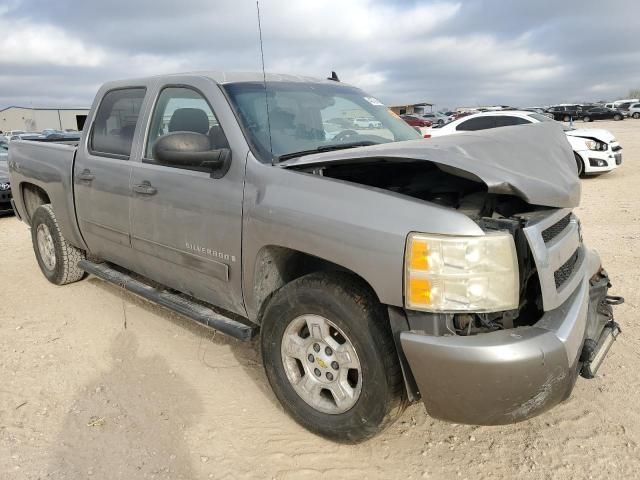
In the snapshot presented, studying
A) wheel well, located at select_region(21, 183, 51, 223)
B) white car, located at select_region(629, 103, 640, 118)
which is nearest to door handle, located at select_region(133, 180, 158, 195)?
wheel well, located at select_region(21, 183, 51, 223)

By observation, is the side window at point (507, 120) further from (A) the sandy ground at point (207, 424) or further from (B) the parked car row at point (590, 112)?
(B) the parked car row at point (590, 112)

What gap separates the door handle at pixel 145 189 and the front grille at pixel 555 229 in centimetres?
236

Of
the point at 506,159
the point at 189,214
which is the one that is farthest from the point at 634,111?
the point at 189,214

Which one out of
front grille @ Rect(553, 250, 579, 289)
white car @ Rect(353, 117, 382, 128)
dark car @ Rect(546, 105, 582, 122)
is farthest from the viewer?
dark car @ Rect(546, 105, 582, 122)

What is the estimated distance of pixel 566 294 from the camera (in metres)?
2.52

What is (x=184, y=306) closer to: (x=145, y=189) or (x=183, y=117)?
(x=145, y=189)

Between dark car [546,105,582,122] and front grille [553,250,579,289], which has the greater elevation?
front grille [553,250,579,289]

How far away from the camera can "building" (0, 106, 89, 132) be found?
53031 millimetres

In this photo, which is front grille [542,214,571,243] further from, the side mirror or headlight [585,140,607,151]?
headlight [585,140,607,151]

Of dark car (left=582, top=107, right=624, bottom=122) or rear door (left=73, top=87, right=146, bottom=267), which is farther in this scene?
dark car (left=582, top=107, right=624, bottom=122)

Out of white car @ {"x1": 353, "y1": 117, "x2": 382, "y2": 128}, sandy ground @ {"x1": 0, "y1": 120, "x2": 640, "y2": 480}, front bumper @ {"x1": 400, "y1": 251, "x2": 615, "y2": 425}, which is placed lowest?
sandy ground @ {"x1": 0, "y1": 120, "x2": 640, "y2": 480}

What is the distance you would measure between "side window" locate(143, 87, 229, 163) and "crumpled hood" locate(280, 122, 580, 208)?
0.65m

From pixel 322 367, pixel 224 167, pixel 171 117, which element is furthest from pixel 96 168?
pixel 322 367

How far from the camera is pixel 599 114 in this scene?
1836 inches
